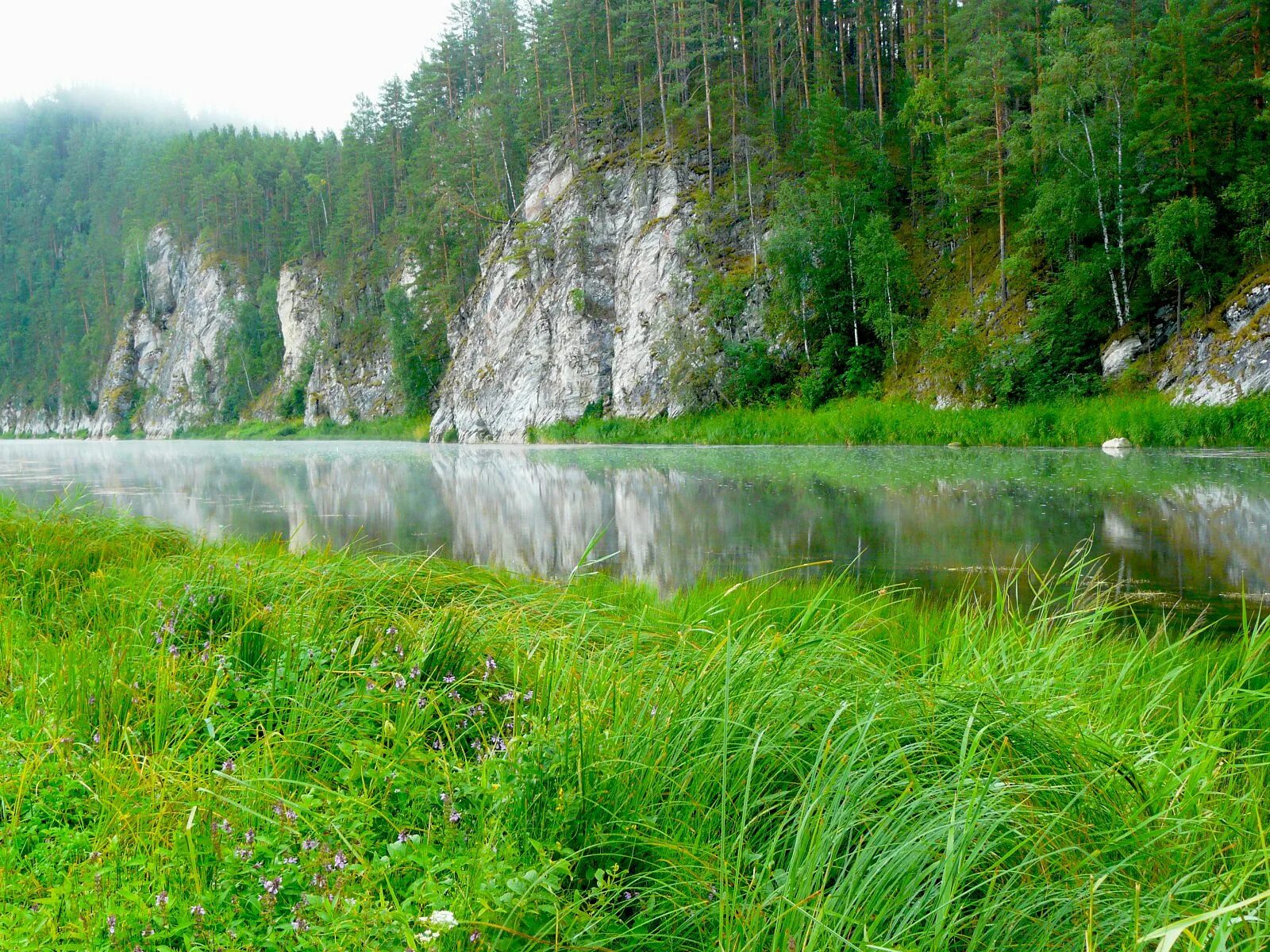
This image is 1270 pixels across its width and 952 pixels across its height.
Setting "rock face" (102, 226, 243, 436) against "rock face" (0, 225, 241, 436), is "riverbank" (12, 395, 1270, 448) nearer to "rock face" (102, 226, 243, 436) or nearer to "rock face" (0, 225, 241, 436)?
"rock face" (102, 226, 243, 436)

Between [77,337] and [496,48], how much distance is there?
218 feet

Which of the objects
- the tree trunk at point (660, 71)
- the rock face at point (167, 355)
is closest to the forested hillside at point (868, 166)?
the tree trunk at point (660, 71)

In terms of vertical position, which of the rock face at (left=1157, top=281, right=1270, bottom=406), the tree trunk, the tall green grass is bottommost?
the tall green grass

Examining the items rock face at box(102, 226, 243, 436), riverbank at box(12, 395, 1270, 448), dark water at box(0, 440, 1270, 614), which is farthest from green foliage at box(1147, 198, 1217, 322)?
rock face at box(102, 226, 243, 436)

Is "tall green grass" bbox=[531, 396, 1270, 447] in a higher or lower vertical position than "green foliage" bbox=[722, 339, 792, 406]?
lower

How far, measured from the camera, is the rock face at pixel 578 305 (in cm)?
3622

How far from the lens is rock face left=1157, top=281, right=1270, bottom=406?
752 inches

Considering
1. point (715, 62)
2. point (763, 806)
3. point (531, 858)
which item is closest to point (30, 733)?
point (531, 858)

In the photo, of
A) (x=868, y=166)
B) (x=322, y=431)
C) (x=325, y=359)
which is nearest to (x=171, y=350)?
(x=325, y=359)

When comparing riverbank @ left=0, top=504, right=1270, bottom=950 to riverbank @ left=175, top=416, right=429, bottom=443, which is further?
riverbank @ left=175, top=416, right=429, bottom=443

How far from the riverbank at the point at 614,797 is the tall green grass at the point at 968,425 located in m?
18.9

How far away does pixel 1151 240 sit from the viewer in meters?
24.4

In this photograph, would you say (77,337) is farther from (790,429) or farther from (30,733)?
(30,733)

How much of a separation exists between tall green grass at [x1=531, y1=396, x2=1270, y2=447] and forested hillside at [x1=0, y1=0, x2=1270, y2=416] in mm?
1362
